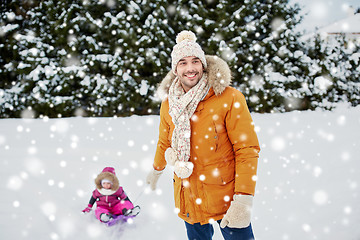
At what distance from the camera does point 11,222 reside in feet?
8.82

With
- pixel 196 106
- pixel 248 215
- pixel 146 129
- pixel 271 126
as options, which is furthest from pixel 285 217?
pixel 146 129

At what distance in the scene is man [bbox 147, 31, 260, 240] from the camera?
1.50 metres

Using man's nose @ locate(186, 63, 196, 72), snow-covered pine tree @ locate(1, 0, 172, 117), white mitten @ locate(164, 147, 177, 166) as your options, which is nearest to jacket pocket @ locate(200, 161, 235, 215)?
white mitten @ locate(164, 147, 177, 166)

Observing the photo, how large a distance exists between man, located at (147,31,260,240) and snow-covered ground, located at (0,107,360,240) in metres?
1.09

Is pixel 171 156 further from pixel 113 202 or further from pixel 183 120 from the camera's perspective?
pixel 113 202

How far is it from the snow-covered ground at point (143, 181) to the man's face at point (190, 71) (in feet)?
5.72

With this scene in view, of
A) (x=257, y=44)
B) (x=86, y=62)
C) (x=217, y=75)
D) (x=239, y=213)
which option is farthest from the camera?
(x=86, y=62)

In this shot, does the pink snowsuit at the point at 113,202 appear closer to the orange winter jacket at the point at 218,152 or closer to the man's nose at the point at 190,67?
the orange winter jacket at the point at 218,152

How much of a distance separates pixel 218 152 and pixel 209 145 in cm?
8

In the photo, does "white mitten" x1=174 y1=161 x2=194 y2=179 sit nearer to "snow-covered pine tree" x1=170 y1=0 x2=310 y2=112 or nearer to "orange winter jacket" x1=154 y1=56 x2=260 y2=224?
"orange winter jacket" x1=154 y1=56 x2=260 y2=224

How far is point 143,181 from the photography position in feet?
12.6

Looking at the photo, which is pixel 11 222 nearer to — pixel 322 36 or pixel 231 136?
pixel 231 136

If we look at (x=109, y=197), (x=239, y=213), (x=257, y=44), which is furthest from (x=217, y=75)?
(x=257, y=44)

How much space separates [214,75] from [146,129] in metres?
5.07
